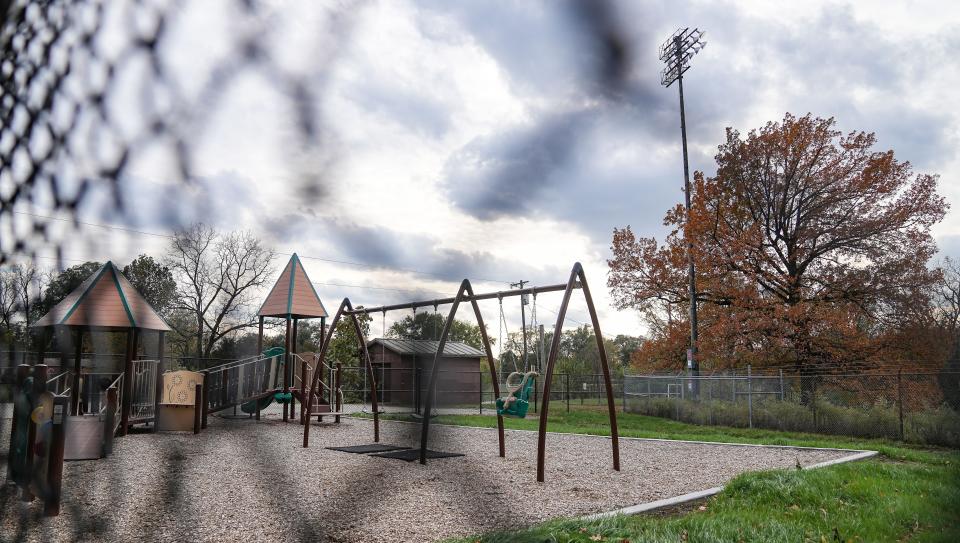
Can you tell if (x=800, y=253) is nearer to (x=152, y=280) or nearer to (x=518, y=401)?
(x=518, y=401)

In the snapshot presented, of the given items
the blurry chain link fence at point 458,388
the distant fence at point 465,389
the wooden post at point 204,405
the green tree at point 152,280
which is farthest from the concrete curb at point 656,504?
the distant fence at point 465,389

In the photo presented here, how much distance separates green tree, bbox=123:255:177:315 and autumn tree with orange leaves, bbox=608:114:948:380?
2006cm

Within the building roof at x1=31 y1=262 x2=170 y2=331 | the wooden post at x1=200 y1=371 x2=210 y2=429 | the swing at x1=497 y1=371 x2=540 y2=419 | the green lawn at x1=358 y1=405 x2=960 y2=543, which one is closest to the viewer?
the building roof at x1=31 y1=262 x2=170 y2=331

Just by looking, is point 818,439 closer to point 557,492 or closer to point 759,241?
point 759,241

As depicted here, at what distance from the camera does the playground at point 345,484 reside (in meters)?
0.79

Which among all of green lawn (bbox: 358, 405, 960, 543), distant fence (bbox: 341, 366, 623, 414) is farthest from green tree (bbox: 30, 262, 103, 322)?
distant fence (bbox: 341, 366, 623, 414)

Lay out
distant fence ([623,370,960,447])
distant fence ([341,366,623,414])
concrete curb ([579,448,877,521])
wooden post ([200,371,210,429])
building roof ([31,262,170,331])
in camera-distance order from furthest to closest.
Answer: distant fence ([341,366,623,414]) → distant fence ([623,370,960,447]) → wooden post ([200,371,210,429]) → concrete curb ([579,448,877,521]) → building roof ([31,262,170,331])

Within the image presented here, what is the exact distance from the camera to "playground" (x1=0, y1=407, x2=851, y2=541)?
787 millimetres

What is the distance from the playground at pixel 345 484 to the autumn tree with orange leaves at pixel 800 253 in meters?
9.73

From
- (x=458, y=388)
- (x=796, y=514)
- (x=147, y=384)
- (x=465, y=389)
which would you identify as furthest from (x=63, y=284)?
(x=465, y=389)

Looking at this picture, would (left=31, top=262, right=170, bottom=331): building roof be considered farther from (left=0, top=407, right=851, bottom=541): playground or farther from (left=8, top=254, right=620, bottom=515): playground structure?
(left=0, top=407, right=851, bottom=541): playground

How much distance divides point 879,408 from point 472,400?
707 inches

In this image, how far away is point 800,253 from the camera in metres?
22.1

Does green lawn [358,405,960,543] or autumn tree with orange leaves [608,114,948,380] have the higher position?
autumn tree with orange leaves [608,114,948,380]
